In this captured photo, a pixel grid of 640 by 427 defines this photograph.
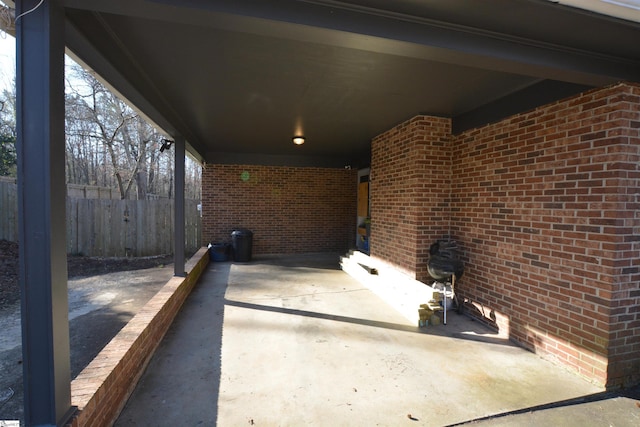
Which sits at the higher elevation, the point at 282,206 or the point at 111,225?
the point at 282,206

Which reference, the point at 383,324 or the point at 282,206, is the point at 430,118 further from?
the point at 282,206

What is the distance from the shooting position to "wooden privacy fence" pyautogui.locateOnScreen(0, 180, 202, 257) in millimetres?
8156

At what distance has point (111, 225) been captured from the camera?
8867 mm

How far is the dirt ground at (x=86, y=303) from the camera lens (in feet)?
9.48

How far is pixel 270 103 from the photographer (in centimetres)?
416

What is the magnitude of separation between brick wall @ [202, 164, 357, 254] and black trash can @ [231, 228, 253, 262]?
2.36 feet

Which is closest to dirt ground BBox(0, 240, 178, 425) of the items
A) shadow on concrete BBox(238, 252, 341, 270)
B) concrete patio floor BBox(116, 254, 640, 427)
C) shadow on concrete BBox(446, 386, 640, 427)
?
concrete patio floor BBox(116, 254, 640, 427)

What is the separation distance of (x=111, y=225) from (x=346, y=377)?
885 centimetres

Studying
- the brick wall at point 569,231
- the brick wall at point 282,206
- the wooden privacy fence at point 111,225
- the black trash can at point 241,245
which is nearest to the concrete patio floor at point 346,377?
the brick wall at point 569,231

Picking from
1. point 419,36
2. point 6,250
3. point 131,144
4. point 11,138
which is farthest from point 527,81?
point 131,144

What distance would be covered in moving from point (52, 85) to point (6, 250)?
345 inches

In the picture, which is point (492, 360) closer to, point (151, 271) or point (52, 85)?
point (52, 85)

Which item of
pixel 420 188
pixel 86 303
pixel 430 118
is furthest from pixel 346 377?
pixel 86 303

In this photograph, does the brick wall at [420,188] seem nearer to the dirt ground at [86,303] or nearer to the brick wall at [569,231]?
the brick wall at [569,231]
